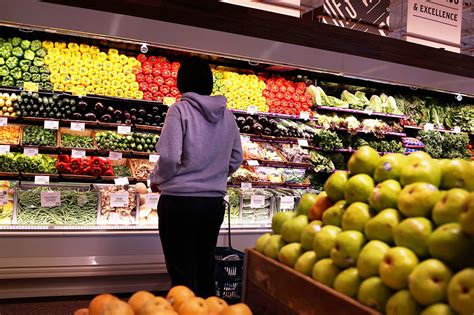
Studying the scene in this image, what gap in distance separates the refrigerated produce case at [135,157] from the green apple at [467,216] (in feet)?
12.8

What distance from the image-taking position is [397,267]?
138cm

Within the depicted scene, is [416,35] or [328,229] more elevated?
[416,35]

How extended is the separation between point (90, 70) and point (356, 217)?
13.6 ft

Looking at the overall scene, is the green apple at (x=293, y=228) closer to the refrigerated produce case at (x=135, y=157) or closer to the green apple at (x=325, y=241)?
the green apple at (x=325, y=241)

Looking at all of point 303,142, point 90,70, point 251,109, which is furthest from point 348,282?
point 303,142

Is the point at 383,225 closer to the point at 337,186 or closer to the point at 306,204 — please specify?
the point at 337,186

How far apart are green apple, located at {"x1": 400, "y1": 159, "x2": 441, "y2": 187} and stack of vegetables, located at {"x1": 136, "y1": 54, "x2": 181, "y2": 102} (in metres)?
4.14

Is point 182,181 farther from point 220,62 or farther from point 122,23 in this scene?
point 220,62

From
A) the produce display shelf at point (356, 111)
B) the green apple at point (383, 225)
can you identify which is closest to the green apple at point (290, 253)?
the green apple at point (383, 225)

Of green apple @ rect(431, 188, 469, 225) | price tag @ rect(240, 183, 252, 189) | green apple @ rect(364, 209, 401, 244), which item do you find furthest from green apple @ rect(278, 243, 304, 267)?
price tag @ rect(240, 183, 252, 189)

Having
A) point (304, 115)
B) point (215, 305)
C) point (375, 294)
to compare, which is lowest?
point (215, 305)

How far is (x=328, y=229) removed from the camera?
1.73 meters

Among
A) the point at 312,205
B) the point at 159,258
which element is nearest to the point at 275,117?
the point at 159,258

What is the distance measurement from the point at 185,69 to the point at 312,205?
5.75 ft
